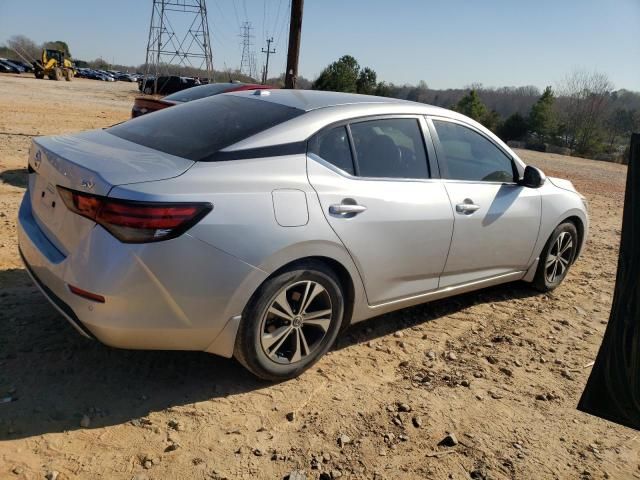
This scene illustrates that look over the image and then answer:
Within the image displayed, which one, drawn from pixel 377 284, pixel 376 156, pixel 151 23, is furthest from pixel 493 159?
pixel 151 23

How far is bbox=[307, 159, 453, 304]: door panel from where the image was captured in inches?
125

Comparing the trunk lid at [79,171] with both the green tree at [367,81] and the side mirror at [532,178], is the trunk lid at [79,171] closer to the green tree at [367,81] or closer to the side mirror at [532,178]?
the side mirror at [532,178]

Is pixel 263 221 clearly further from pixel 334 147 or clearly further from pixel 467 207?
pixel 467 207

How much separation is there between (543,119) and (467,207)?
41749 mm

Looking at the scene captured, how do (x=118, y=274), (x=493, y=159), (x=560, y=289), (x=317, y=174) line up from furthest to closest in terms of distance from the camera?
(x=560, y=289), (x=493, y=159), (x=317, y=174), (x=118, y=274)

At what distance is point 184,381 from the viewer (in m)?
3.14

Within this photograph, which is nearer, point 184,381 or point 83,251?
point 83,251

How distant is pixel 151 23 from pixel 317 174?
1440 inches

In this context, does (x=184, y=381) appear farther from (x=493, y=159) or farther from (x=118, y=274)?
(x=493, y=159)

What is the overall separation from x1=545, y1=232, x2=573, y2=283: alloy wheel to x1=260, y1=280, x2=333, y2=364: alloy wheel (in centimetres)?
264

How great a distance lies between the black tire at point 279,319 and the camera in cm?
289

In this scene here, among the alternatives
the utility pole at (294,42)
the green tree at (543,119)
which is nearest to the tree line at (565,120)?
the green tree at (543,119)

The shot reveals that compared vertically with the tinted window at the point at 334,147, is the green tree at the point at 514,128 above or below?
above

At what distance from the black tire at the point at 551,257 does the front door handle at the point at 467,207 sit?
1.27 metres
